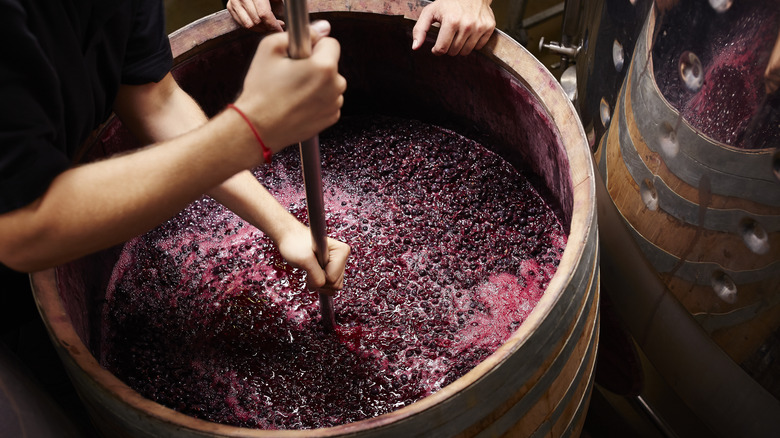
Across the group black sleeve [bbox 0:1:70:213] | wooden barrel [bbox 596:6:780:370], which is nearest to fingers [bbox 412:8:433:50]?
wooden barrel [bbox 596:6:780:370]

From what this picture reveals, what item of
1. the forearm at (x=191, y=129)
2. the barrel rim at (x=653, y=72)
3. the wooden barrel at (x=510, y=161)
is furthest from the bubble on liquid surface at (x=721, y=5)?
the forearm at (x=191, y=129)

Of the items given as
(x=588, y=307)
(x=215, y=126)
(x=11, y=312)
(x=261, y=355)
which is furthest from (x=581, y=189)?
(x=11, y=312)

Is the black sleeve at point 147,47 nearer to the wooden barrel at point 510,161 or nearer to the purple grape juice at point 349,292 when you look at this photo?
the wooden barrel at point 510,161

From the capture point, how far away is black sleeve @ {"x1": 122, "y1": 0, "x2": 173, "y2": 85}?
3.54 ft

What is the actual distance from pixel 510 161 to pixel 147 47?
86 cm

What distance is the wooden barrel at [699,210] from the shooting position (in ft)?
2.93

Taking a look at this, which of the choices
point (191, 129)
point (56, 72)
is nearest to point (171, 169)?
point (56, 72)

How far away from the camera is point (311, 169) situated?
2.86ft

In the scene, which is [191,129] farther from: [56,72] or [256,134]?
[256,134]

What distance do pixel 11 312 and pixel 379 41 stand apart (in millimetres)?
1119

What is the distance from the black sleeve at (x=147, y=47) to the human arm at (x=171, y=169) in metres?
0.39

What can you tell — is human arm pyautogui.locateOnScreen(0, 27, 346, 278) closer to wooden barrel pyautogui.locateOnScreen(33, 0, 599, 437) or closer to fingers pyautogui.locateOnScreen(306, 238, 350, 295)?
wooden barrel pyautogui.locateOnScreen(33, 0, 599, 437)

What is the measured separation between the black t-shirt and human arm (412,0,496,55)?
0.55m

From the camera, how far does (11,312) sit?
157 centimetres
